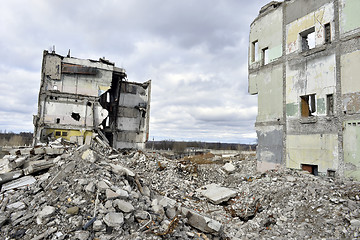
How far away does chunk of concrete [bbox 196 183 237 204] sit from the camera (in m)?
9.43

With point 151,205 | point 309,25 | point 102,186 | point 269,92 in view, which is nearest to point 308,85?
point 269,92

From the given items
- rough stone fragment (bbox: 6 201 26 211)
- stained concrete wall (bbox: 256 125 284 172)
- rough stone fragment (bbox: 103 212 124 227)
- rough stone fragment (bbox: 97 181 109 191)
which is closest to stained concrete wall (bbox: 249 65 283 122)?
stained concrete wall (bbox: 256 125 284 172)

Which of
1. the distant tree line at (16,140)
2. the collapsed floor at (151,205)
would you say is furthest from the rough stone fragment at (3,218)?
the distant tree line at (16,140)

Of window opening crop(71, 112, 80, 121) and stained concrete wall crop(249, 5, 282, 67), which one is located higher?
stained concrete wall crop(249, 5, 282, 67)

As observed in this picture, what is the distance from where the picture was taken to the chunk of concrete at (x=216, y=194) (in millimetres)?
9430

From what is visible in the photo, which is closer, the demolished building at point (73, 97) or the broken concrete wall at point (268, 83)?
the broken concrete wall at point (268, 83)

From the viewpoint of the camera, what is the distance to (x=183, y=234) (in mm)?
5395

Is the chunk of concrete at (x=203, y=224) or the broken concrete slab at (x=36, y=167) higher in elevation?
the broken concrete slab at (x=36, y=167)

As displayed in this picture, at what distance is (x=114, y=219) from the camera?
199 inches

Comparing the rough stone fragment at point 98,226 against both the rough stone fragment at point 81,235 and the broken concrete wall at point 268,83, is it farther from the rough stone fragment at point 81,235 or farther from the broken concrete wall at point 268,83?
the broken concrete wall at point 268,83

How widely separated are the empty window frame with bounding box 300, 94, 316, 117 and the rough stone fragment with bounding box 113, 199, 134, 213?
875cm

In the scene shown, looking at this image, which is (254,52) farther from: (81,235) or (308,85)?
(81,235)

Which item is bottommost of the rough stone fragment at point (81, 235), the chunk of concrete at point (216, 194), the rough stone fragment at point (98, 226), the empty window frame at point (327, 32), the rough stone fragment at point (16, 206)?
the chunk of concrete at point (216, 194)

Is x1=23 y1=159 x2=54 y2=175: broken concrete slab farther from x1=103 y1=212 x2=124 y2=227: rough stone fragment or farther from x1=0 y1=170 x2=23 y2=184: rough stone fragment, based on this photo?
x1=103 y1=212 x2=124 y2=227: rough stone fragment
